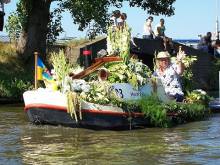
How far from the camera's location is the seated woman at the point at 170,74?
54.7 feet

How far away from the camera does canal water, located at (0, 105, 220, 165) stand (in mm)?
11133

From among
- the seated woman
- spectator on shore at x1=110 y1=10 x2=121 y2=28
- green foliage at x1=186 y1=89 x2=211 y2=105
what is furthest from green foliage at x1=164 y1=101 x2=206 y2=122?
spectator on shore at x1=110 y1=10 x2=121 y2=28

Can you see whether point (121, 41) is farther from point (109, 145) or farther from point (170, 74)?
point (109, 145)

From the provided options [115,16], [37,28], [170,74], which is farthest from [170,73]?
[37,28]

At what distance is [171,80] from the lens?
16906 mm

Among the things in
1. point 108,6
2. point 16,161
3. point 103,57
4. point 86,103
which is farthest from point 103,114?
point 108,6

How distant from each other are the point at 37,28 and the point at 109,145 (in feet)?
50.9

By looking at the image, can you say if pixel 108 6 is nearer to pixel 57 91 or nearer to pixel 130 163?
pixel 57 91

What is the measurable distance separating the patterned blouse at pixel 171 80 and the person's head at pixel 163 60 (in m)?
0.12

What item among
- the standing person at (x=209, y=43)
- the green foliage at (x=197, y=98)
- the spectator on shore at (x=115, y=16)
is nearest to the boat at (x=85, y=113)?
the green foliage at (x=197, y=98)

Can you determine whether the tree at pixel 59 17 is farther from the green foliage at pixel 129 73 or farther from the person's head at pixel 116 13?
the green foliage at pixel 129 73

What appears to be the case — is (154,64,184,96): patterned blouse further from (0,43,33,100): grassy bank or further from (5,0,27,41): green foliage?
(5,0,27,41): green foliage

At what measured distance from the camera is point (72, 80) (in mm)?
14938

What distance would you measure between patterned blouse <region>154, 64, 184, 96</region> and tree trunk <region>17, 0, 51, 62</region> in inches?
448
